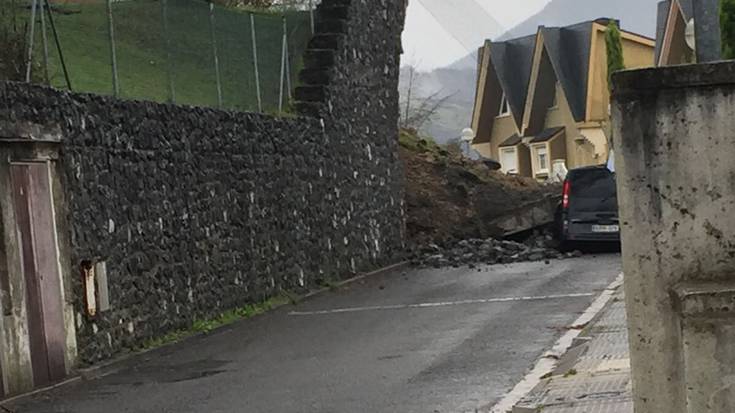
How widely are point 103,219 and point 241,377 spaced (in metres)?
3.04

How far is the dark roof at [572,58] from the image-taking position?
172 ft

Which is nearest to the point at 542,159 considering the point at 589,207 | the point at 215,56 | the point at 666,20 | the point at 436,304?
the point at 666,20

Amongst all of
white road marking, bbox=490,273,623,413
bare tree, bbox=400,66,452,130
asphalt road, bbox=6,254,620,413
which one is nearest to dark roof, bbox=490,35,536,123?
bare tree, bbox=400,66,452,130

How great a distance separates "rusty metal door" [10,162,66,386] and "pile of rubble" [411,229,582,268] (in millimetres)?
12009

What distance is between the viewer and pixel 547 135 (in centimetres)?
5384

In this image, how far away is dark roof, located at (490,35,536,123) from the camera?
57.1 metres

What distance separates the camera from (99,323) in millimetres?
13086

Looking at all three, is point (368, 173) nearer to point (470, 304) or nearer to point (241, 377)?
point (470, 304)

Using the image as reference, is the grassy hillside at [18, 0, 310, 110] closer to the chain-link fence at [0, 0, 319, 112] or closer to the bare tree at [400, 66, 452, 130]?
the chain-link fence at [0, 0, 319, 112]

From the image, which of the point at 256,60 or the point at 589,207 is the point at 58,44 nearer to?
the point at 256,60

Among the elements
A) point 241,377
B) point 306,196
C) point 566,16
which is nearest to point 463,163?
point 306,196

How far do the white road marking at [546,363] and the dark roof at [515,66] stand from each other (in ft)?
138

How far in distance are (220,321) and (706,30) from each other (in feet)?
32.8

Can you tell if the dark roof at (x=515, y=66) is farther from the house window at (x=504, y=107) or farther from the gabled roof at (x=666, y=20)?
the gabled roof at (x=666, y=20)
